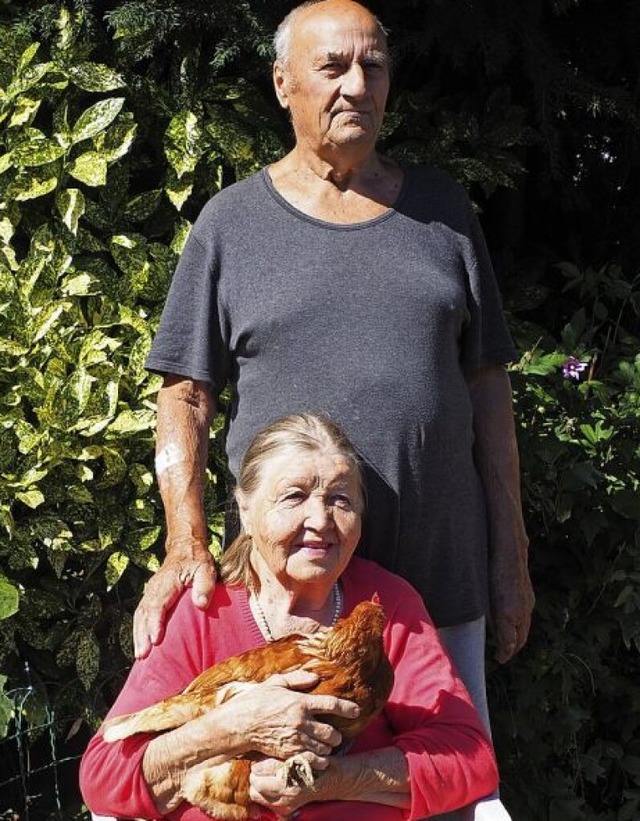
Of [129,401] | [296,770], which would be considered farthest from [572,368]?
[296,770]

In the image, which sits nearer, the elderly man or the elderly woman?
the elderly woman

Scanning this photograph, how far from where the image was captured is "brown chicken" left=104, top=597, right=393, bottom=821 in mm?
2514

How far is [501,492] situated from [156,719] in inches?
37.4

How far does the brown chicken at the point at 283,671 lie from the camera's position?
2.51 metres

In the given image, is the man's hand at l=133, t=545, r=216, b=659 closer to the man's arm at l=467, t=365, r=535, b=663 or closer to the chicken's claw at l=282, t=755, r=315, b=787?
the chicken's claw at l=282, t=755, r=315, b=787

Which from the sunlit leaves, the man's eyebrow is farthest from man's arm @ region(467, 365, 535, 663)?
the sunlit leaves

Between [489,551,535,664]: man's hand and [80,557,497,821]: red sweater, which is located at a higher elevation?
[80,557,497,821]: red sweater

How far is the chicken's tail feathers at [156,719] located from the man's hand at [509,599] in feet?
2.77

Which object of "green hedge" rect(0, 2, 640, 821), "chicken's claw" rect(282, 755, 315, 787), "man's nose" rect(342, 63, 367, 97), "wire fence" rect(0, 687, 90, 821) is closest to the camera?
"chicken's claw" rect(282, 755, 315, 787)

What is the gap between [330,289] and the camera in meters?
2.90

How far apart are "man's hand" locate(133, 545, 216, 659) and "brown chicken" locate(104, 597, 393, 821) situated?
0.49ft

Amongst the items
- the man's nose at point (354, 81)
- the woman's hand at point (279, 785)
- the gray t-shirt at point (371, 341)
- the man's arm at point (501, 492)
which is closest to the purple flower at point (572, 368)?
the man's arm at point (501, 492)

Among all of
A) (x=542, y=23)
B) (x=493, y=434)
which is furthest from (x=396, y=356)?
(x=542, y=23)

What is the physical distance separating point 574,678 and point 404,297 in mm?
1504
